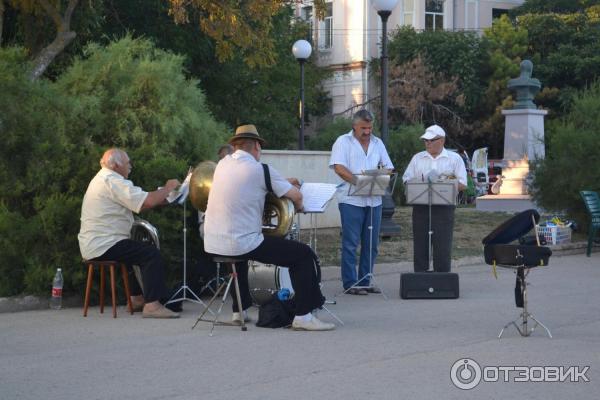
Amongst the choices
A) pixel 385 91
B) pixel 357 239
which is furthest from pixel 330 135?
pixel 357 239

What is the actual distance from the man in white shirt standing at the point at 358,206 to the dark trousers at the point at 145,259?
270 cm

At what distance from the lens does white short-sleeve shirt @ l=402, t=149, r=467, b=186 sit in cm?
1226

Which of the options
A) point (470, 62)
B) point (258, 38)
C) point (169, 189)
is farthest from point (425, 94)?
point (169, 189)

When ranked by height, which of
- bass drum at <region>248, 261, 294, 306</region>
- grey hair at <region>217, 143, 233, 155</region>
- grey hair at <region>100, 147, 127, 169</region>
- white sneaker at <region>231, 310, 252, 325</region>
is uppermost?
grey hair at <region>217, 143, 233, 155</region>

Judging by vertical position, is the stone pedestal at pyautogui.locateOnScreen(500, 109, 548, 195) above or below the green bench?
above

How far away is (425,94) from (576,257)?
87.7 feet

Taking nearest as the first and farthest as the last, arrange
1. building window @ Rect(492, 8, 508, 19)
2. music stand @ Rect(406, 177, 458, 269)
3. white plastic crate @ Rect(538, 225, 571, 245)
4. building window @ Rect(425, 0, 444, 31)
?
music stand @ Rect(406, 177, 458, 269) < white plastic crate @ Rect(538, 225, 571, 245) < building window @ Rect(425, 0, 444, 31) < building window @ Rect(492, 8, 508, 19)

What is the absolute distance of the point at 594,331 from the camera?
934 cm

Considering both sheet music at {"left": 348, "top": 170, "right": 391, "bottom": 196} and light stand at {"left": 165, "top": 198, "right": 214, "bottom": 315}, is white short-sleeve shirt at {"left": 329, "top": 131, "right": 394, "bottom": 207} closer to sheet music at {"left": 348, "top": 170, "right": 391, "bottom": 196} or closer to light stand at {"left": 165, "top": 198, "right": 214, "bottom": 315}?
sheet music at {"left": 348, "top": 170, "right": 391, "bottom": 196}

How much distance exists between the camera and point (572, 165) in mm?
18609

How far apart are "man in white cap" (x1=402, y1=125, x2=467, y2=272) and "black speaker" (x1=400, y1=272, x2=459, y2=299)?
0.54 metres

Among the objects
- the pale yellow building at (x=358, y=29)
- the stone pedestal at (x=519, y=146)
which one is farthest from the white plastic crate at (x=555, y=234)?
the pale yellow building at (x=358, y=29)

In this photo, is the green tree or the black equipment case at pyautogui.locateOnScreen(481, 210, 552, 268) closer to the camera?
the black equipment case at pyautogui.locateOnScreen(481, 210, 552, 268)

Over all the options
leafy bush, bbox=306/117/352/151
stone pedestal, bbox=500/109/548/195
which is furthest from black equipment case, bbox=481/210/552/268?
leafy bush, bbox=306/117/352/151
